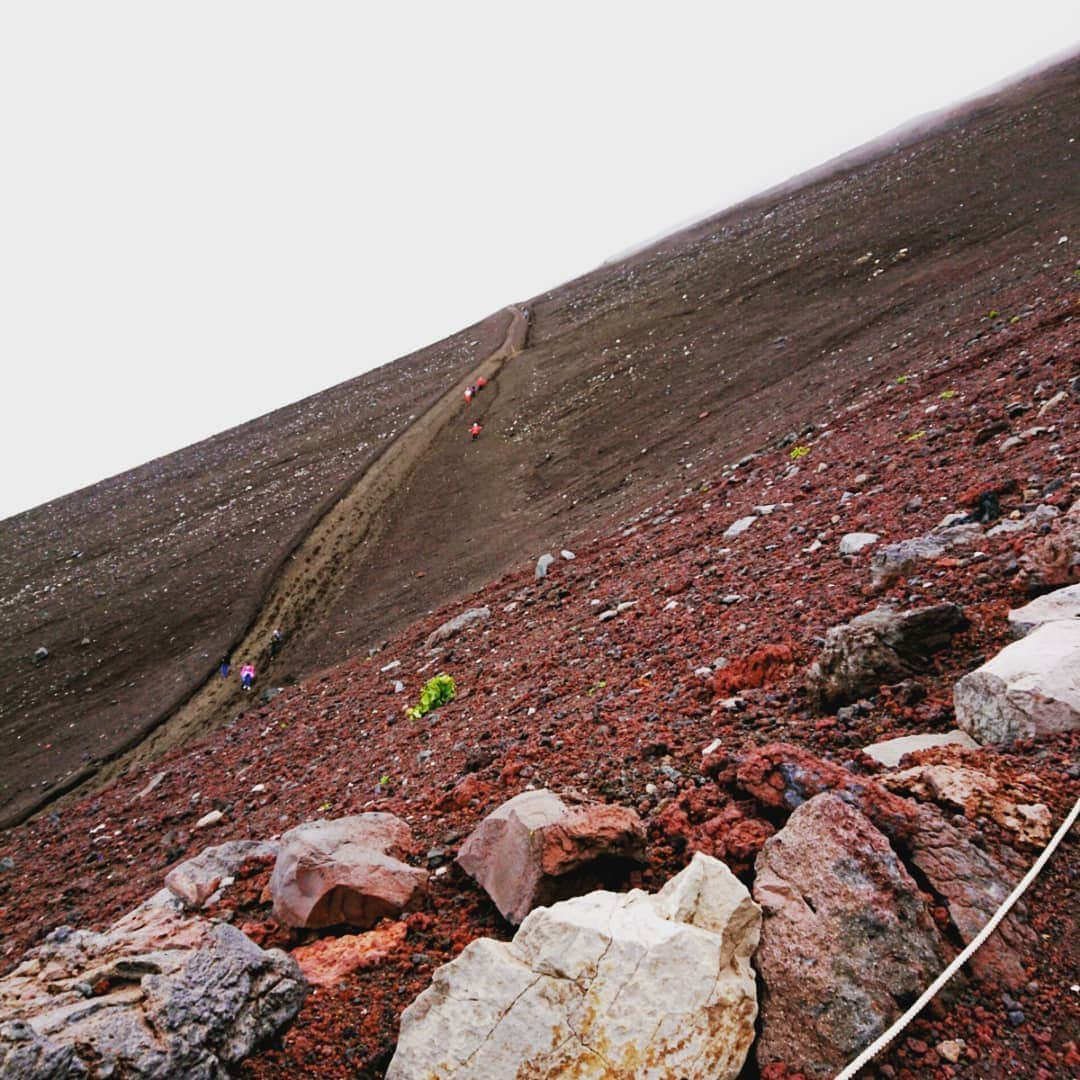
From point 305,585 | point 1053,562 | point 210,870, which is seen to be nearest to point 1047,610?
point 1053,562

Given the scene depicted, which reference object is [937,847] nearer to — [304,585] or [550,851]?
[550,851]

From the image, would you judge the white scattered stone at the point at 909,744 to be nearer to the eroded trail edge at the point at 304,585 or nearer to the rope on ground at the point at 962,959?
the rope on ground at the point at 962,959

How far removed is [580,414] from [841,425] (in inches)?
653

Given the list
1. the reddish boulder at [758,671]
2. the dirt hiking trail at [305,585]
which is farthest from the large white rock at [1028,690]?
the dirt hiking trail at [305,585]

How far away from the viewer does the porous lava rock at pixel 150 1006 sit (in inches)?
116

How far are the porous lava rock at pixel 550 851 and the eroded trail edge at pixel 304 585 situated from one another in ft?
50.3

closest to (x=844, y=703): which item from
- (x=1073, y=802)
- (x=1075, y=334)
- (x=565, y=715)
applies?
(x=1073, y=802)

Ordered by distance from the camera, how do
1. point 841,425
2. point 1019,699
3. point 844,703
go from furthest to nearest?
→ point 841,425, point 844,703, point 1019,699

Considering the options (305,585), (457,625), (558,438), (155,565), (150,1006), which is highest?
(155,565)

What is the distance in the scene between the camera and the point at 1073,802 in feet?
10.8

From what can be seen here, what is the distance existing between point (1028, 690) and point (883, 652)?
106 cm

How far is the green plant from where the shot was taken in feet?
31.0

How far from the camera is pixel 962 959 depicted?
273cm

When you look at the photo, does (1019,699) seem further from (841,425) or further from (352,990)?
(841,425)
